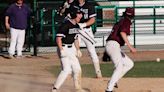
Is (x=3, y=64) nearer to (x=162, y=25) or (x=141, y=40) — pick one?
(x=141, y=40)

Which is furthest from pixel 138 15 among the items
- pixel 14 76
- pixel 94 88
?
pixel 94 88

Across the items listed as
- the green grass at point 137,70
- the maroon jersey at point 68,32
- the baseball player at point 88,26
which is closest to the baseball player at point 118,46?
the maroon jersey at point 68,32

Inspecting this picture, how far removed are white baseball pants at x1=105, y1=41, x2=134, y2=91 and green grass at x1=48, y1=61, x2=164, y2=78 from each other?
3139 millimetres

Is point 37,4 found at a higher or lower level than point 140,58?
higher

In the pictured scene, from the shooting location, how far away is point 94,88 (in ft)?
38.1

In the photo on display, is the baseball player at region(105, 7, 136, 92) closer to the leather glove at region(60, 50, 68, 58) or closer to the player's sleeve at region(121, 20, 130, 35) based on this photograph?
the player's sleeve at region(121, 20, 130, 35)

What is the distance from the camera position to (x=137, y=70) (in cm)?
1536

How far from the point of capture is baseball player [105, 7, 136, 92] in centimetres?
1084

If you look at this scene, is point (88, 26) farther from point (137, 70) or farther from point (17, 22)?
point (17, 22)

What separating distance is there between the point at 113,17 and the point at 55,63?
252 inches

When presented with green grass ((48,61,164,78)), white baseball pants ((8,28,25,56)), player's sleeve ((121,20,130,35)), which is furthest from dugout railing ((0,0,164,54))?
player's sleeve ((121,20,130,35))

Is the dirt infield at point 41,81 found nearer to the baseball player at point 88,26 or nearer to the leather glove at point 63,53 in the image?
the baseball player at point 88,26

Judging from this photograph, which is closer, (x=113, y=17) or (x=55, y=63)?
(x=55, y=63)

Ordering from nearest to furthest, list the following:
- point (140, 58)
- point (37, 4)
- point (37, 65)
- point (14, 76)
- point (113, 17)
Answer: point (14, 76), point (37, 65), point (140, 58), point (37, 4), point (113, 17)
